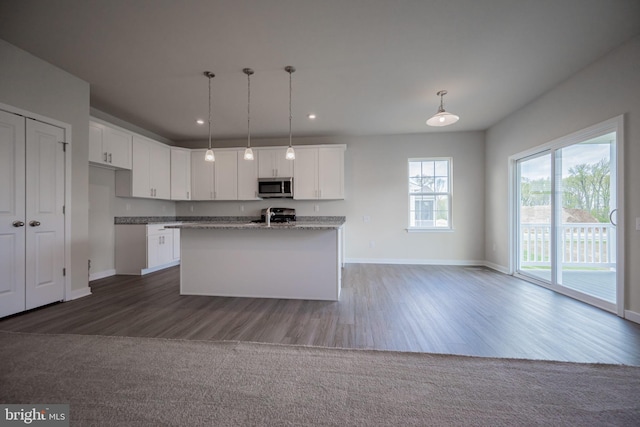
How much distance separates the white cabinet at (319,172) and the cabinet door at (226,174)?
1334mm

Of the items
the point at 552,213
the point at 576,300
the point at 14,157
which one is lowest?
the point at 576,300

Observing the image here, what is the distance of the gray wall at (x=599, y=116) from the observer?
7.75 feet

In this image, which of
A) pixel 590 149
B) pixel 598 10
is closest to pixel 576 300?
pixel 590 149

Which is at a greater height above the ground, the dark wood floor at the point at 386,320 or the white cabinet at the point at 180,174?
the white cabinet at the point at 180,174

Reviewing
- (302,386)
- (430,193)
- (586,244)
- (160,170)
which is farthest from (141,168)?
(586,244)

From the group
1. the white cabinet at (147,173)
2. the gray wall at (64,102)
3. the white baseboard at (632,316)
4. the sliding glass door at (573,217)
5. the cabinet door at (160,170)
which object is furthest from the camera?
the cabinet door at (160,170)

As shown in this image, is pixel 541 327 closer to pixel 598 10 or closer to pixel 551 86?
pixel 598 10

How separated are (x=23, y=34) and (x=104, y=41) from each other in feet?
2.34

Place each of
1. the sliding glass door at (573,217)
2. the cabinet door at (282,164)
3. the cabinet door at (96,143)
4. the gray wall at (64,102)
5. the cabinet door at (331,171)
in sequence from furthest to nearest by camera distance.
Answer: the cabinet door at (282,164)
the cabinet door at (331,171)
the cabinet door at (96,143)
the sliding glass door at (573,217)
the gray wall at (64,102)

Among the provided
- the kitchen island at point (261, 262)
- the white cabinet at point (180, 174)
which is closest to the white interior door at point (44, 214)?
the kitchen island at point (261, 262)

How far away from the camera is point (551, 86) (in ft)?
10.5

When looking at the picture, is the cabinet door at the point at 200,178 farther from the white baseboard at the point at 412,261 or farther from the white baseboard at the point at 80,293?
the white baseboard at the point at 412,261

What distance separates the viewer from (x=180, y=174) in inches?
205
